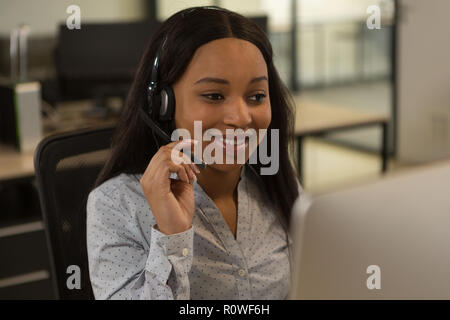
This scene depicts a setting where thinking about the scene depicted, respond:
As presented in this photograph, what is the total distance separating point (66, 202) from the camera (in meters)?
1.27

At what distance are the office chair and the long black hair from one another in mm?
174

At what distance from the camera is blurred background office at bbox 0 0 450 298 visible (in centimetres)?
221

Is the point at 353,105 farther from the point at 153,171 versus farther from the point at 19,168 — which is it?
the point at 153,171

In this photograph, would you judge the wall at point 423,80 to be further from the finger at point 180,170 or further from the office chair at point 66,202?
the finger at point 180,170

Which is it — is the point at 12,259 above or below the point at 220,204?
below

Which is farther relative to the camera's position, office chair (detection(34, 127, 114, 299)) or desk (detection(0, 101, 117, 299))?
desk (detection(0, 101, 117, 299))

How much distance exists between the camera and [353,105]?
15.4 ft

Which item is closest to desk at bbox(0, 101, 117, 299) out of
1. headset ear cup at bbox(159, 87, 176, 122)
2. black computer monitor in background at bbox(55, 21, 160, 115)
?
black computer monitor in background at bbox(55, 21, 160, 115)

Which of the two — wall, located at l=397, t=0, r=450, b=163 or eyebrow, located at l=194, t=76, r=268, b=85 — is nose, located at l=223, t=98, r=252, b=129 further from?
wall, located at l=397, t=0, r=450, b=163

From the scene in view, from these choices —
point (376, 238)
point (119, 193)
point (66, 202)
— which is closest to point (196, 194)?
point (119, 193)

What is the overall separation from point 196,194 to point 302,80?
3.95 meters

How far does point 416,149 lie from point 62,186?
3.29 metres
